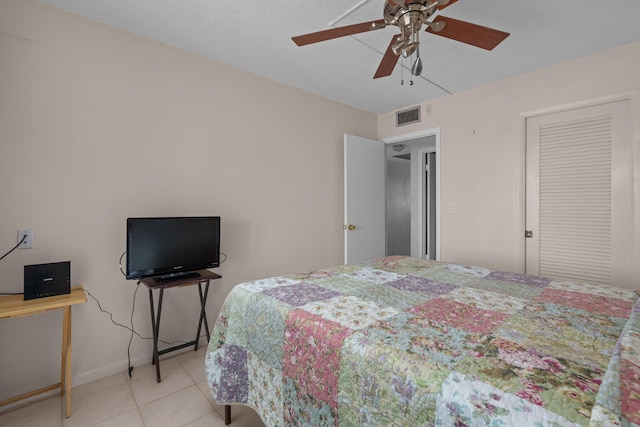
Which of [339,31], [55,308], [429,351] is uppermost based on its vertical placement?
[339,31]

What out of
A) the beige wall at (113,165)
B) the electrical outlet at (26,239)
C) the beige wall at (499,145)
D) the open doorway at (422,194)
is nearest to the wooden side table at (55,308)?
the beige wall at (113,165)

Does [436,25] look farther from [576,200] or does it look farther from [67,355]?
[67,355]

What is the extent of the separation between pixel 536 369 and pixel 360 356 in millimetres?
480

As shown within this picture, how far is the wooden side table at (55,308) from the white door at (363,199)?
101 inches

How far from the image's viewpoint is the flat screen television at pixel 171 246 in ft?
6.76

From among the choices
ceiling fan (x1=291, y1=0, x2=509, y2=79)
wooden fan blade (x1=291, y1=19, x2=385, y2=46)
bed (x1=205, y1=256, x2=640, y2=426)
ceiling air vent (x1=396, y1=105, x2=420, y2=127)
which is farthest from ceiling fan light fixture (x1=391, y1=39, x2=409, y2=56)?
ceiling air vent (x1=396, y1=105, x2=420, y2=127)

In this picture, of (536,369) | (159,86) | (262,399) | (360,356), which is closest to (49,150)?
(159,86)

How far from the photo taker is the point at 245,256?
2.86m

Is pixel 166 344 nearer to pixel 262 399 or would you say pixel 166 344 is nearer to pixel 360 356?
pixel 262 399

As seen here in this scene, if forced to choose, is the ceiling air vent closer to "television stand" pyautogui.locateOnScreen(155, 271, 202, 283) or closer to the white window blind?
the white window blind

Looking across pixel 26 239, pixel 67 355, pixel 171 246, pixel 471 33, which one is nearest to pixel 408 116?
pixel 471 33

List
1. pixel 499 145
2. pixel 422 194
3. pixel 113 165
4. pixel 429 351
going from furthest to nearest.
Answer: pixel 422 194
pixel 499 145
pixel 113 165
pixel 429 351

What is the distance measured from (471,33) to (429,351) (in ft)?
5.13

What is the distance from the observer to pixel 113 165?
2.15 meters
